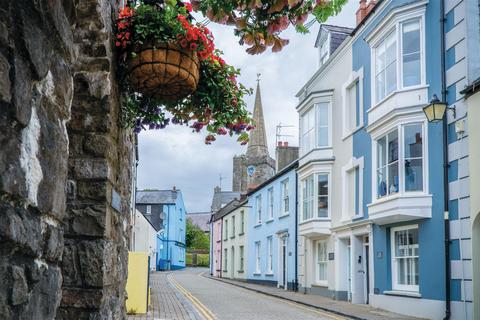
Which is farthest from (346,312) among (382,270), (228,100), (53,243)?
(53,243)

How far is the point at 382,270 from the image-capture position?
639 inches

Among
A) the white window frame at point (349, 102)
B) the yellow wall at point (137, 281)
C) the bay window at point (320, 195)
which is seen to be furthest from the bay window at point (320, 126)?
the yellow wall at point (137, 281)

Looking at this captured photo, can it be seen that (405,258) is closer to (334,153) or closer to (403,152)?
(403,152)

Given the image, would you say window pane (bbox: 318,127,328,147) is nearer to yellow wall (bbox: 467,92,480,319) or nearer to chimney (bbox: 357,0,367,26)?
chimney (bbox: 357,0,367,26)

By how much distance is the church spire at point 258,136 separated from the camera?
68812 mm

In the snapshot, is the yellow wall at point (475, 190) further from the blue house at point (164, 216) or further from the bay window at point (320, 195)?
the blue house at point (164, 216)

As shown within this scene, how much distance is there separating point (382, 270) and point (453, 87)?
18.8 feet

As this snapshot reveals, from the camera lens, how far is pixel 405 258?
15367 mm

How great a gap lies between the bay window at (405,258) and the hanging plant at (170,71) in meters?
11.5

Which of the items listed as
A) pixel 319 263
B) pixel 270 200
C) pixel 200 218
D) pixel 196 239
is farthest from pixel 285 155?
pixel 200 218

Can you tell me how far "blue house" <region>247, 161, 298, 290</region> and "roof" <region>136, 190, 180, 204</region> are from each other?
2577 cm

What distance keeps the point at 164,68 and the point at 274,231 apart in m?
26.9

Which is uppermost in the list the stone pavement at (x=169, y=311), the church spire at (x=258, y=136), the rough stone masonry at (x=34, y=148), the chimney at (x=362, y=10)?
the church spire at (x=258, y=136)

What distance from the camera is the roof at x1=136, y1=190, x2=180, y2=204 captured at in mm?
61031
